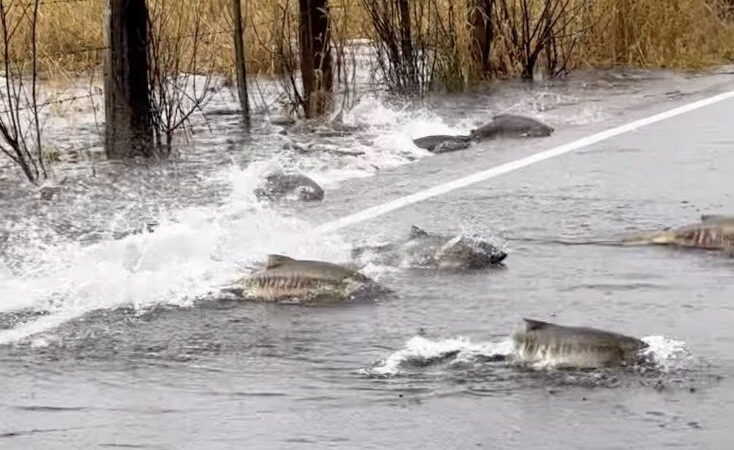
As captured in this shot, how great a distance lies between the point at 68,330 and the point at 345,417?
1.87 meters

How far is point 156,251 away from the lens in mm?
9086

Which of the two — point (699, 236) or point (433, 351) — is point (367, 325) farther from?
point (699, 236)

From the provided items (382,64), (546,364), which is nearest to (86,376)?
(546,364)

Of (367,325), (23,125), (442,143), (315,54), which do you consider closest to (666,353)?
(367,325)

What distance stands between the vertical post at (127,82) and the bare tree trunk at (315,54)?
2.73 m

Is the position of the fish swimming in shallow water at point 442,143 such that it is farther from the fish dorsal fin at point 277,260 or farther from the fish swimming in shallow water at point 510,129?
the fish dorsal fin at point 277,260

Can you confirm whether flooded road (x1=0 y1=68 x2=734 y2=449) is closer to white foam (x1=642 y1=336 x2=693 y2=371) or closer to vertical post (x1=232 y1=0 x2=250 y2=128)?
white foam (x1=642 y1=336 x2=693 y2=371)

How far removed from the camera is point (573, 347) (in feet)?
22.2

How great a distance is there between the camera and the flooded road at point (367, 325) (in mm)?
6137

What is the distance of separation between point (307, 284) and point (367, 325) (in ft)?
1.90

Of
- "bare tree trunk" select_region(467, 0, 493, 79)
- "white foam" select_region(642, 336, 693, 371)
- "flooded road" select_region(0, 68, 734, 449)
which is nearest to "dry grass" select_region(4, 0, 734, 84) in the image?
"bare tree trunk" select_region(467, 0, 493, 79)

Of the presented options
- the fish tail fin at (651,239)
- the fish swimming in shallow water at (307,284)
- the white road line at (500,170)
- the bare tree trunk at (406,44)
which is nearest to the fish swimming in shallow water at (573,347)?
the fish swimming in shallow water at (307,284)

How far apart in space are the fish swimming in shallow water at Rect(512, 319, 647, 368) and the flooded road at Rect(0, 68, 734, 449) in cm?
10

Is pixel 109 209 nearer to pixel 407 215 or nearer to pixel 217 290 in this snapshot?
pixel 407 215
